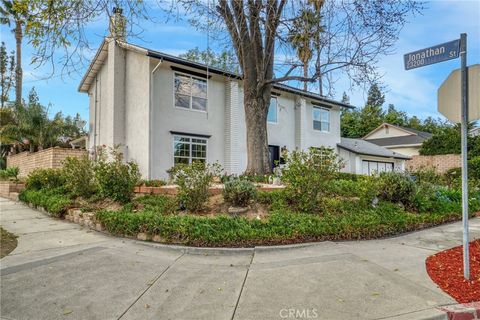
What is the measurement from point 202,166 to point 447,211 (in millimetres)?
6435

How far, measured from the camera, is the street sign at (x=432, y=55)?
428 centimetres

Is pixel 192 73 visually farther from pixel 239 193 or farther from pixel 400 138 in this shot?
pixel 400 138

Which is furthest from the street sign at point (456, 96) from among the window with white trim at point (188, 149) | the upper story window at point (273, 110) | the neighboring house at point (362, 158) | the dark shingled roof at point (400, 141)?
the dark shingled roof at point (400, 141)

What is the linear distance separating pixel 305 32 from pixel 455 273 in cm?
597

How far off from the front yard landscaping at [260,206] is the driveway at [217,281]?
0.32 metres

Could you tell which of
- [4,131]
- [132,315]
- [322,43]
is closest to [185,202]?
[132,315]

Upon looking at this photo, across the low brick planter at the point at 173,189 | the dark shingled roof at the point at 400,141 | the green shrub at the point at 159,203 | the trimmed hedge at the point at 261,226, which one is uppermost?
the dark shingled roof at the point at 400,141

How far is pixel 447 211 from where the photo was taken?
8.31 metres

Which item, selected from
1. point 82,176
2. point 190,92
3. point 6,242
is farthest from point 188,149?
point 6,242

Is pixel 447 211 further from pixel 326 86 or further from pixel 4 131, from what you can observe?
pixel 4 131

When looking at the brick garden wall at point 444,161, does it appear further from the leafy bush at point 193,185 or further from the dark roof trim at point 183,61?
the leafy bush at point 193,185
